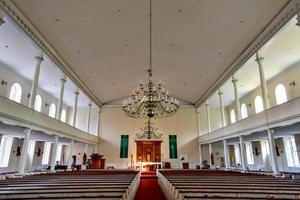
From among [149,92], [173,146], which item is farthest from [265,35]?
[173,146]

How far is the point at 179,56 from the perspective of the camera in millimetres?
12148

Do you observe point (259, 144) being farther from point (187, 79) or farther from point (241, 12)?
point (241, 12)

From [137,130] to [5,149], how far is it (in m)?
10.8

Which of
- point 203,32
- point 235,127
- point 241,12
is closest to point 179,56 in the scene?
point 203,32

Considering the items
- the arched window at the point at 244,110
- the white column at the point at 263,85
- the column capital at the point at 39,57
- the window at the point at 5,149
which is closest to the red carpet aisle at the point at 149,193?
the white column at the point at 263,85

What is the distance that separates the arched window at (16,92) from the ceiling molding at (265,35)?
1365cm

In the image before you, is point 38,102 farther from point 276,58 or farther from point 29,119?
point 276,58

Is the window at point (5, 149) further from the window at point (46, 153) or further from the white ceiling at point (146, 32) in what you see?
the white ceiling at point (146, 32)

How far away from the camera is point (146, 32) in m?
10.1

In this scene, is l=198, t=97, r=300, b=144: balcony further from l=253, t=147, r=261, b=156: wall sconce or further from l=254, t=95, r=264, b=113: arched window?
l=253, t=147, r=261, b=156: wall sconce

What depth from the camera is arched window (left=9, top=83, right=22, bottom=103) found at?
1279 centimetres

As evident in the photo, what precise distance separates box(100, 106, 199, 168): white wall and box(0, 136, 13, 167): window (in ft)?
26.5

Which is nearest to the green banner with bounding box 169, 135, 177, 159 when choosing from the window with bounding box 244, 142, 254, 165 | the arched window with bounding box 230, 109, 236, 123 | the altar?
the altar

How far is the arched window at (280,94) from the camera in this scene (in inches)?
511
